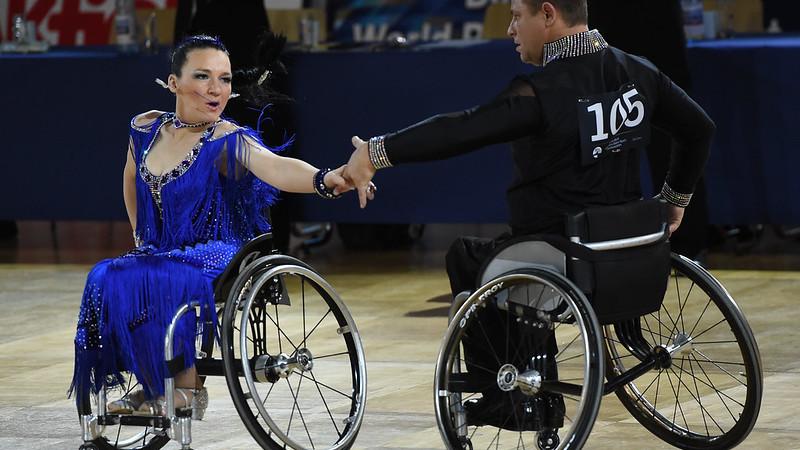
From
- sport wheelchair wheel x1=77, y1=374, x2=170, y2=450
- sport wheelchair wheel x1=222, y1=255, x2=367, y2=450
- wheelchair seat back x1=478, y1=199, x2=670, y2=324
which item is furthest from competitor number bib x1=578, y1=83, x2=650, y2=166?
sport wheelchair wheel x1=77, y1=374, x2=170, y2=450

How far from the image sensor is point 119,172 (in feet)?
24.5

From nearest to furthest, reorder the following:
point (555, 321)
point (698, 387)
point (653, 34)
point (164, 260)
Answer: point (555, 321)
point (164, 260)
point (698, 387)
point (653, 34)

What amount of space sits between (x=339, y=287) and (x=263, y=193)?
2.84 metres

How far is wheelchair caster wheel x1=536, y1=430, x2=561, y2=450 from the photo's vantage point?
3.52 metres

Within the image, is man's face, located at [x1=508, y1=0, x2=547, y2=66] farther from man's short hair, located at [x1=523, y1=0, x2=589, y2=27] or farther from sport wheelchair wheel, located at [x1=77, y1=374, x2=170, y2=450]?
sport wheelchair wheel, located at [x1=77, y1=374, x2=170, y2=450]

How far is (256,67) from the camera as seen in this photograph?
4.18 metres

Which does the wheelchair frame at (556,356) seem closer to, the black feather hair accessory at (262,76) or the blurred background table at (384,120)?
the black feather hair accessory at (262,76)

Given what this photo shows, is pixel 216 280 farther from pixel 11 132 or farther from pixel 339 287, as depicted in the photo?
pixel 11 132

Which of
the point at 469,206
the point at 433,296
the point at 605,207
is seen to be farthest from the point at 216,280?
the point at 469,206

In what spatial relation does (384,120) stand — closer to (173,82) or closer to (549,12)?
(173,82)

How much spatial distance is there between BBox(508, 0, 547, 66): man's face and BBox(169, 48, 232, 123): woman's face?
2.49 feet

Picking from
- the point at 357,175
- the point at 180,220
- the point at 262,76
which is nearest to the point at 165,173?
the point at 180,220

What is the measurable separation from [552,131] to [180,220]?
964 mm

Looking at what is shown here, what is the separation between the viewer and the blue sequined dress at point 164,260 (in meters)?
3.70
